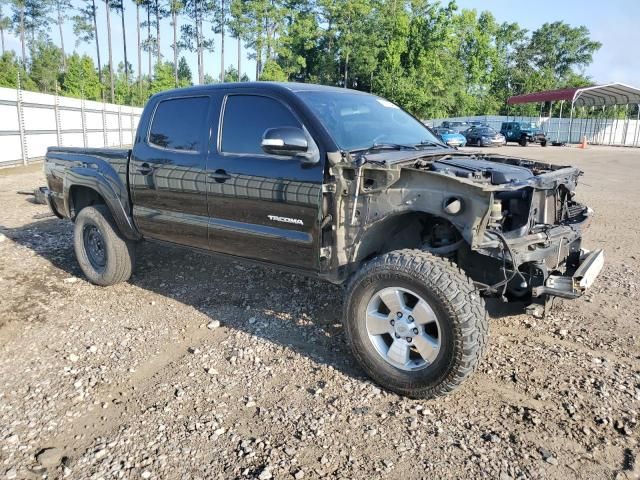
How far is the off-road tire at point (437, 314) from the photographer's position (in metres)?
2.97

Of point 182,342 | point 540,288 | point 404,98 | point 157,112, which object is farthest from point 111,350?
point 404,98

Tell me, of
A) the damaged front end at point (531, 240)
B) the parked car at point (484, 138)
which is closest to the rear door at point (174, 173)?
the damaged front end at point (531, 240)

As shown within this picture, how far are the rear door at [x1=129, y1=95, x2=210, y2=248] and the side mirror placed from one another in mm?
970

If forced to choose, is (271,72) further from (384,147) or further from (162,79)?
(384,147)

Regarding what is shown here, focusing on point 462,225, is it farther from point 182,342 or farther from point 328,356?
point 182,342

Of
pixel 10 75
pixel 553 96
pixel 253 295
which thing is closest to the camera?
pixel 253 295

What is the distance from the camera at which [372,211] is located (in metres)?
3.41

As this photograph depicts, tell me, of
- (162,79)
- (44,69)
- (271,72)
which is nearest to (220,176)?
(271,72)

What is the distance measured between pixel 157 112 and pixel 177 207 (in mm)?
1011

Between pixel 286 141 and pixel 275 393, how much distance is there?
1.66m

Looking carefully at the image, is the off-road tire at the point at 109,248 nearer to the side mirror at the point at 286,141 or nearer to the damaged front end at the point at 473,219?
the side mirror at the point at 286,141

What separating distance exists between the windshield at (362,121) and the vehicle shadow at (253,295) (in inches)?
52.0

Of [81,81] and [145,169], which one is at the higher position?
[81,81]

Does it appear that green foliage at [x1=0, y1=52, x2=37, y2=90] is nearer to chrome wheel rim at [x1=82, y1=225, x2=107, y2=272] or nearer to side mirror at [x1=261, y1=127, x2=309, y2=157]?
chrome wheel rim at [x1=82, y1=225, x2=107, y2=272]
